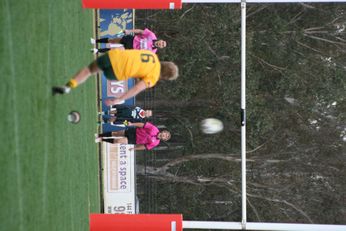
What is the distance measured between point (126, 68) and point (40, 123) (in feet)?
4.24

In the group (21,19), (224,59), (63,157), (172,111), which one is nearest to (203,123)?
(172,111)

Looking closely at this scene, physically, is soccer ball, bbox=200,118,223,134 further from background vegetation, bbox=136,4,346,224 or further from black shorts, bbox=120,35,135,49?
black shorts, bbox=120,35,135,49

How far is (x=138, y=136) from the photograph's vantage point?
9.70 m

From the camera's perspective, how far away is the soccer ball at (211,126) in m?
16.1

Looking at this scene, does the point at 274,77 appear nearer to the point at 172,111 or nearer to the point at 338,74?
the point at 338,74

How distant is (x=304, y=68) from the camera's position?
15883 mm

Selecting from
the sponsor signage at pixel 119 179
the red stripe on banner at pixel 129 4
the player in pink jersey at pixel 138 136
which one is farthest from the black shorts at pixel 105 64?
the sponsor signage at pixel 119 179

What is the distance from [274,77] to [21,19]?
11382mm

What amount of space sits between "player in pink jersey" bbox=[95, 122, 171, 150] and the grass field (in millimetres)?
1268

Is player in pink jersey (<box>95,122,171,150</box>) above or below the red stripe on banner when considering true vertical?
below

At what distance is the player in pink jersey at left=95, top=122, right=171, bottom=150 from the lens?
9.58m

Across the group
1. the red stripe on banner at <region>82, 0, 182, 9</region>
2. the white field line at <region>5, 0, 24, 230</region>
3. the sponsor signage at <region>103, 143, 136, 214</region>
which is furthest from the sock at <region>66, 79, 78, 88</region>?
the sponsor signage at <region>103, 143, 136, 214</region>

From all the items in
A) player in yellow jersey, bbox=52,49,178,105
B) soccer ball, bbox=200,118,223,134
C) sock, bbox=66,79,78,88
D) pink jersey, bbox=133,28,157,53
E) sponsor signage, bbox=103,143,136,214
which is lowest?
sponsor signage, bbox=103,143,136,214

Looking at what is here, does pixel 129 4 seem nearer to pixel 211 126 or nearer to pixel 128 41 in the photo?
pixel 128 41
